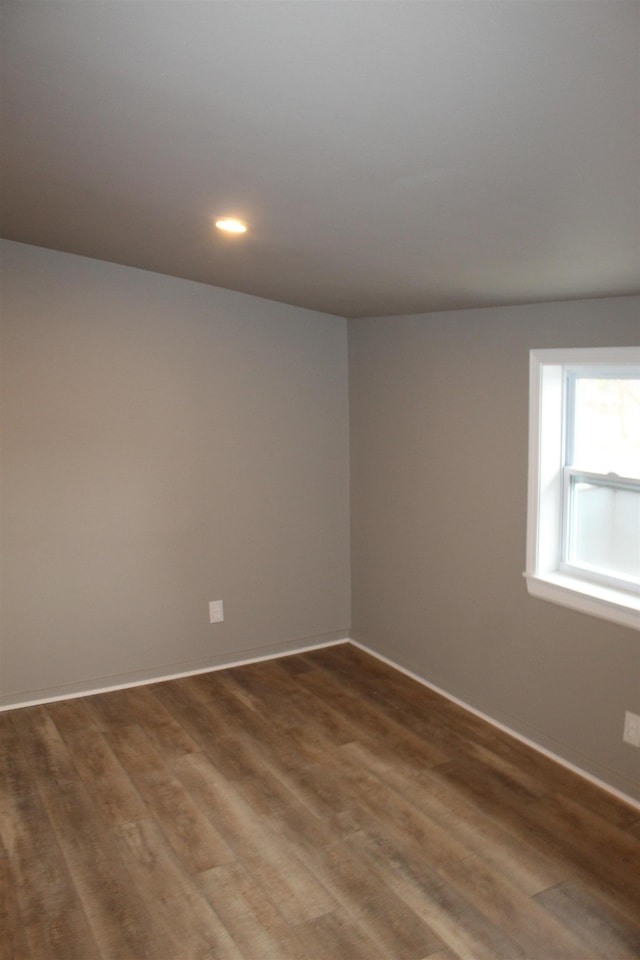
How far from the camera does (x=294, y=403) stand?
15.1 ft

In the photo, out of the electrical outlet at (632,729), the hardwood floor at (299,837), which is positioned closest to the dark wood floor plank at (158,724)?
the hardwood floor at (299,837)

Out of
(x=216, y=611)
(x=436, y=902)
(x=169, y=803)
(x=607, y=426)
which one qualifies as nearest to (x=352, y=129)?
(x=607, y=426)

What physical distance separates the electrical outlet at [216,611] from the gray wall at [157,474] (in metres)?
0.03

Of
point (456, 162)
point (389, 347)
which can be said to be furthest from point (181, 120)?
point (389, 347)

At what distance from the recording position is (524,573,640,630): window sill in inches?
119

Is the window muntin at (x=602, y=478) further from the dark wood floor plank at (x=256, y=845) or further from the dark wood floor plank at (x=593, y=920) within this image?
the dark wood floor plank at (x=256, y=845)

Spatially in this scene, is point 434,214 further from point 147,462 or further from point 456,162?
point 147,462


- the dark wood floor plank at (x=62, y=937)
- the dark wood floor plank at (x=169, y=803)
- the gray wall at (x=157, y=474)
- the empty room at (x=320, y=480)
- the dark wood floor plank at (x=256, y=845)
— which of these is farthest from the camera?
the gray wall at (x=157, y=474)

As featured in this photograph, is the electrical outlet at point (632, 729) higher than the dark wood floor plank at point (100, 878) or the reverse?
higher

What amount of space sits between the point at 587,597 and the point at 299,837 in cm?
148

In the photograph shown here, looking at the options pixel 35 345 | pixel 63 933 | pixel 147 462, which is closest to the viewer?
pixel 63 933

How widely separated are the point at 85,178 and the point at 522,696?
2.80 m

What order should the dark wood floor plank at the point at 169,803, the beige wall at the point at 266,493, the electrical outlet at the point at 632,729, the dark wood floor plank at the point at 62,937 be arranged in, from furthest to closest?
the beige wall at the point at 266,493
the electrical outlet at the point at 632,729
the dark wood floor plank at the point at 169,803
the dark wood floor plank at the point at 62,937

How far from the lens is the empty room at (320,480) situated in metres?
1.58
